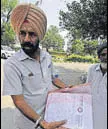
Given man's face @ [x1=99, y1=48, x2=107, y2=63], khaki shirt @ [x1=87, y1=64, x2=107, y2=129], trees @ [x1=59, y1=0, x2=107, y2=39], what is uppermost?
trees @ [x1=59, y1=0, x2=107, y2=39]

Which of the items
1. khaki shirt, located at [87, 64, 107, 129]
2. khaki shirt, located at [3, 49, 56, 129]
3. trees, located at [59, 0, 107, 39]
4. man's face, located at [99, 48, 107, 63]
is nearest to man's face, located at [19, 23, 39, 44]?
khaki shirt, located at [3, 49, 56, 129]

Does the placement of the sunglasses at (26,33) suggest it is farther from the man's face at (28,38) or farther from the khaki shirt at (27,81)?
the khaki shirt at (27,81)

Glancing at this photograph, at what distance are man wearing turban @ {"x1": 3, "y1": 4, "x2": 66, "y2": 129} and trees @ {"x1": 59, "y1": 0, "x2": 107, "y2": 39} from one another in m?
6.85

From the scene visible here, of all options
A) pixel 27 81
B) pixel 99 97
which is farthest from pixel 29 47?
pixel 99 97

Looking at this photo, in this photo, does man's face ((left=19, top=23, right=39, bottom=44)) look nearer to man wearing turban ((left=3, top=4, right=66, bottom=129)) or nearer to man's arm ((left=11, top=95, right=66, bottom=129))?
man wearing turban ((left=3, top=4, right=66, bottom=129))

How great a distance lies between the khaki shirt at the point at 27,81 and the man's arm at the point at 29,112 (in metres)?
0.04

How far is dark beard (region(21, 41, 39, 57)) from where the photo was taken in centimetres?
181

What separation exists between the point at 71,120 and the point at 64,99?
12 centimetres

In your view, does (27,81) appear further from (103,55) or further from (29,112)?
(103,55)

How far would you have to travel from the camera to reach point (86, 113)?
1.71m

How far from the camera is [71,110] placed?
5.58ft

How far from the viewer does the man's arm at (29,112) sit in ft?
5.48

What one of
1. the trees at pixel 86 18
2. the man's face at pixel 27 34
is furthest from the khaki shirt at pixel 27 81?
the trees at pixel 86 18

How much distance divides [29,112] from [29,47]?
382 millimetres
